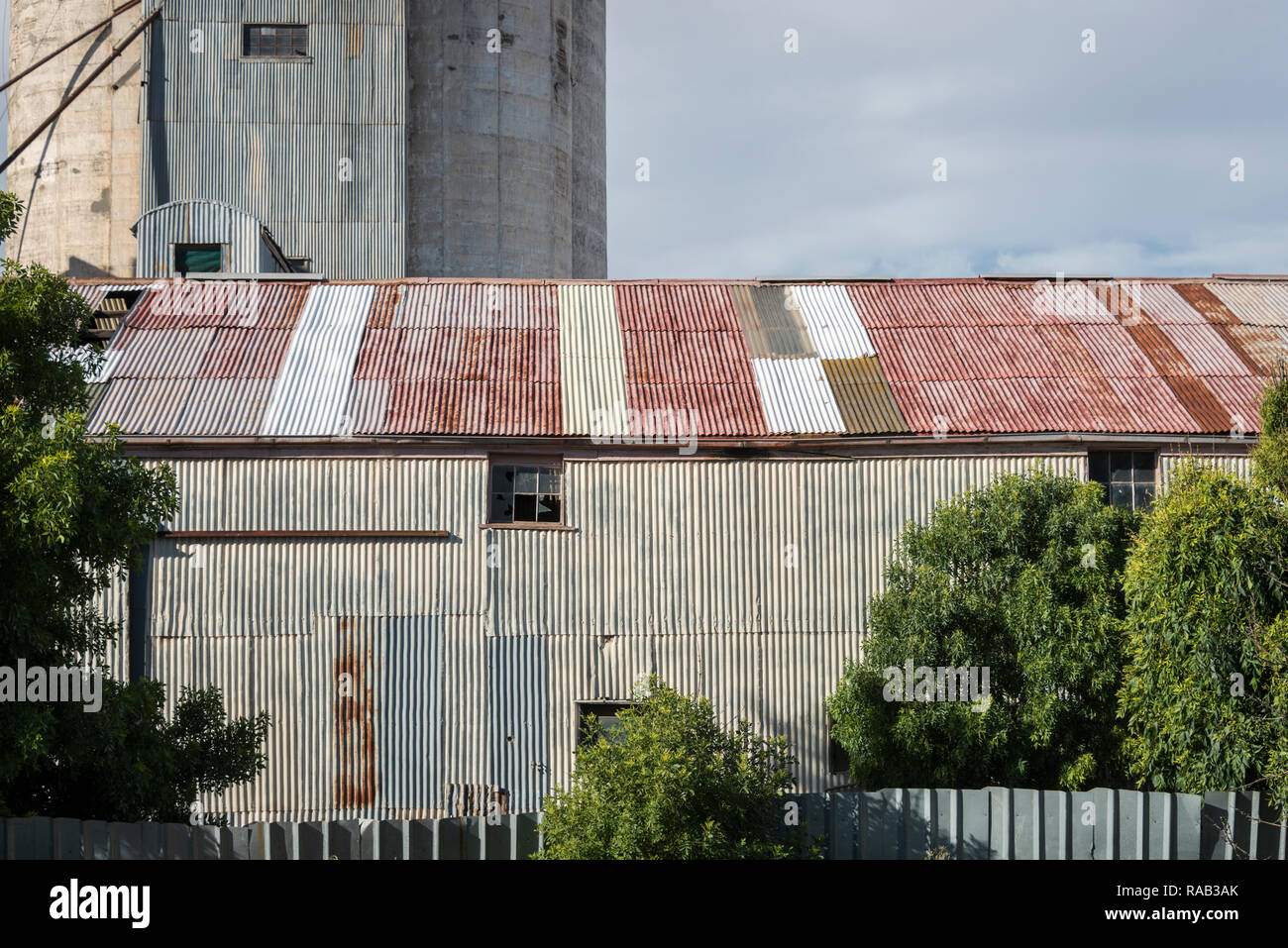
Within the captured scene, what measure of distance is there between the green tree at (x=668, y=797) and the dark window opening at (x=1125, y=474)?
35.0ft

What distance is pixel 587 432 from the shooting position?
21.7 m

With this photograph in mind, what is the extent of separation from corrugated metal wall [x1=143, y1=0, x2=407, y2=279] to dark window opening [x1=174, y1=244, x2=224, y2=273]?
569 cm

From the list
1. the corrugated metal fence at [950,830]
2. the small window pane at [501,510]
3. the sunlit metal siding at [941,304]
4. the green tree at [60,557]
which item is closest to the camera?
the green tree at [60,557]

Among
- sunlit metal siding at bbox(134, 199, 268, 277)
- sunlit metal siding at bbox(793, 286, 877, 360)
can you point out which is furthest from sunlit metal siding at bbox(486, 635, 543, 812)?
sunlit metal siding at bbox(134, 199, 268, 277)

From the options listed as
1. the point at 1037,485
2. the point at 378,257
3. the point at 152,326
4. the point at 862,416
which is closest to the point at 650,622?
the point at 862,416

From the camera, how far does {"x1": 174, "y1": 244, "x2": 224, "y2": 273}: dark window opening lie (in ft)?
103

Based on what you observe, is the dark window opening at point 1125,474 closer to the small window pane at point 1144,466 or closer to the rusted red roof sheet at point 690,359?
the small window pane at point 1144,466

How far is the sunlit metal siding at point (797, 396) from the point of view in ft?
72.1

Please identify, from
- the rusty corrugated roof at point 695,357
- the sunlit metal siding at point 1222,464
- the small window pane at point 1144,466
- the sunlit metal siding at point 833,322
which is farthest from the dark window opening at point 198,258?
the sunlit metal siding at point 1222,464

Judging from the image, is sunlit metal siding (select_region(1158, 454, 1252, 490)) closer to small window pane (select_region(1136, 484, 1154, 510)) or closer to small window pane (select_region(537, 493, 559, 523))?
small window pane (select_region(1136, 484, 1154, 510))

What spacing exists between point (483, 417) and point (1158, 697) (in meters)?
11.6

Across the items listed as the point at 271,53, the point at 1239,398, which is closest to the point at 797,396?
the point at 1239,398

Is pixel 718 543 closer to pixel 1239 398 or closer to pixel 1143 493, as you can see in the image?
pixel 1143 493

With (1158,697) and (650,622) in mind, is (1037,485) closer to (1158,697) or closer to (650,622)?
(1158,697)
